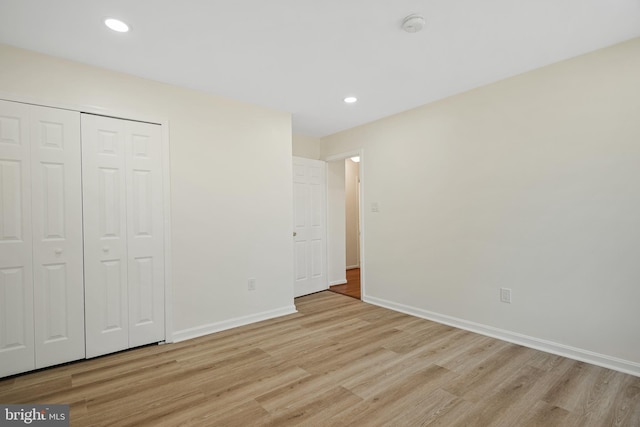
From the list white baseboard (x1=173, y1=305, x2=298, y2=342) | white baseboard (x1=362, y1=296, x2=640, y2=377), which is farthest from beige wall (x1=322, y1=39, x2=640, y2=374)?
white baseboard (x1=173, y1=305, x2=298, y2=342)

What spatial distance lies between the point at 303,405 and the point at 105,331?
190 centimetres

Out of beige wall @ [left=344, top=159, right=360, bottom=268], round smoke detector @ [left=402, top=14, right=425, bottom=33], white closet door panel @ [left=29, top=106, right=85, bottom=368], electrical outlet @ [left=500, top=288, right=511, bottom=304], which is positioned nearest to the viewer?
round smoke detector @ [left=402, top=14, right=425, bottom=33]

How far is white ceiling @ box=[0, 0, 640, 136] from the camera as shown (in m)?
1.89

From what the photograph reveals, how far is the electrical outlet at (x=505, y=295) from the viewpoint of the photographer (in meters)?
2.87

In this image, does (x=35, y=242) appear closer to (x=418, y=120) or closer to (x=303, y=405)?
(x=303, y=405)

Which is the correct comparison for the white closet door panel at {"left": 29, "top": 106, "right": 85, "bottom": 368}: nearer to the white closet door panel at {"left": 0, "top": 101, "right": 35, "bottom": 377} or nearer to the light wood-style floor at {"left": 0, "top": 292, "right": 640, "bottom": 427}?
the white closet door panel at {"left": 0, "top": 101, "right": 35, "bottom": 377}

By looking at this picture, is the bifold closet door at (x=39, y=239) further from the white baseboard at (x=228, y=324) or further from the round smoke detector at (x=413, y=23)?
the round smoke detector at (x=413, y=23)

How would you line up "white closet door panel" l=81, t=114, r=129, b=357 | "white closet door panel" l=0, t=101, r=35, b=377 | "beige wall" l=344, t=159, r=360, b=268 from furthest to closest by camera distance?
"beige wall" l=344, t=159, r=360, b=268, "white closet door panel" l=81, t=114, r=129, b=357, "white closet door panel" l=0, t=101, r=35, b=377

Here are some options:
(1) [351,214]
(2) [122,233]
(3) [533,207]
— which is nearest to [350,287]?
(1) [351,214]

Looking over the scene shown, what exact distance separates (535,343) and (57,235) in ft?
13.7

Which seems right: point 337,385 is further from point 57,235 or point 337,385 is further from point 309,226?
point 309,226

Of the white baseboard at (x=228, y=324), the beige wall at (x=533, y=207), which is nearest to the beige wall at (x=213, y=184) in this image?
the white baseboard at (x=228, y=324)

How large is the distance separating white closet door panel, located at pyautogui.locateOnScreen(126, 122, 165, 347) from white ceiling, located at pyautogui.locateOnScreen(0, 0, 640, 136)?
0.68 metres

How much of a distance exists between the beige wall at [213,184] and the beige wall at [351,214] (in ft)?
10.0
